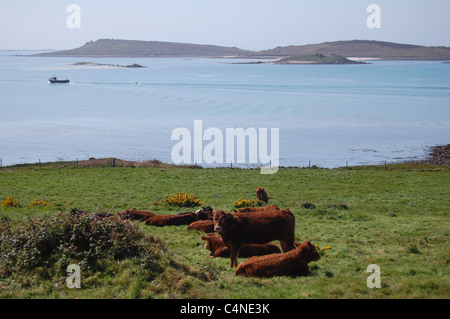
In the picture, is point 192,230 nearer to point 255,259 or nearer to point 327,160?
point 255,259

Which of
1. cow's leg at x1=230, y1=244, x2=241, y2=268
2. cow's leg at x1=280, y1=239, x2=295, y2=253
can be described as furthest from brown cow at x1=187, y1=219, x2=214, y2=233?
cow's leg at x1=230, y1=244, x2=241, y2=268

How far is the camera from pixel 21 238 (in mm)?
11883

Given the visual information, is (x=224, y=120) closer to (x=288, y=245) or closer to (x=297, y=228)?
(x=297, y=228)

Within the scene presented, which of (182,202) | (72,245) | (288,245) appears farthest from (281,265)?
(182,202)

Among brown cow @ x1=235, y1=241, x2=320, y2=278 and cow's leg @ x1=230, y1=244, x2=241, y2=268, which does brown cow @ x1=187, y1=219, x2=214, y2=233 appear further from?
brown cow @ x1=235, y1=241, x2=320, y2=278

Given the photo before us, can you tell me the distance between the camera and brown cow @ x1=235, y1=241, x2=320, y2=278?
11.8 meters

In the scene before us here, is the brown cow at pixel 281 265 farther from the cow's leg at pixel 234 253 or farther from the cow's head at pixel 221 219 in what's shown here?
the cow's head at pixel 221 219

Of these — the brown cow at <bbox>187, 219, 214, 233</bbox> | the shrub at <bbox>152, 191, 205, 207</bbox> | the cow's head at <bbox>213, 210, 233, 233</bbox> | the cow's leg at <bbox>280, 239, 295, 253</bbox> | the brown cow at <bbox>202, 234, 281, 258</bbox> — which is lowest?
the shrub at <bbox>152, 191, 205, 207</bbox>

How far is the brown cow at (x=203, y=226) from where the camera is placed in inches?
698

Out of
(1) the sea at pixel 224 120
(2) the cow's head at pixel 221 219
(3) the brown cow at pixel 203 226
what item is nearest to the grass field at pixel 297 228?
(3) the brown cow at pixel 203 226

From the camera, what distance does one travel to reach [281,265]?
39.0 feet

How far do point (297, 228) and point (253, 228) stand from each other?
5488 mm

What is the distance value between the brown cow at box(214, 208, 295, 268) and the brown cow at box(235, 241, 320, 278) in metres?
0.96
